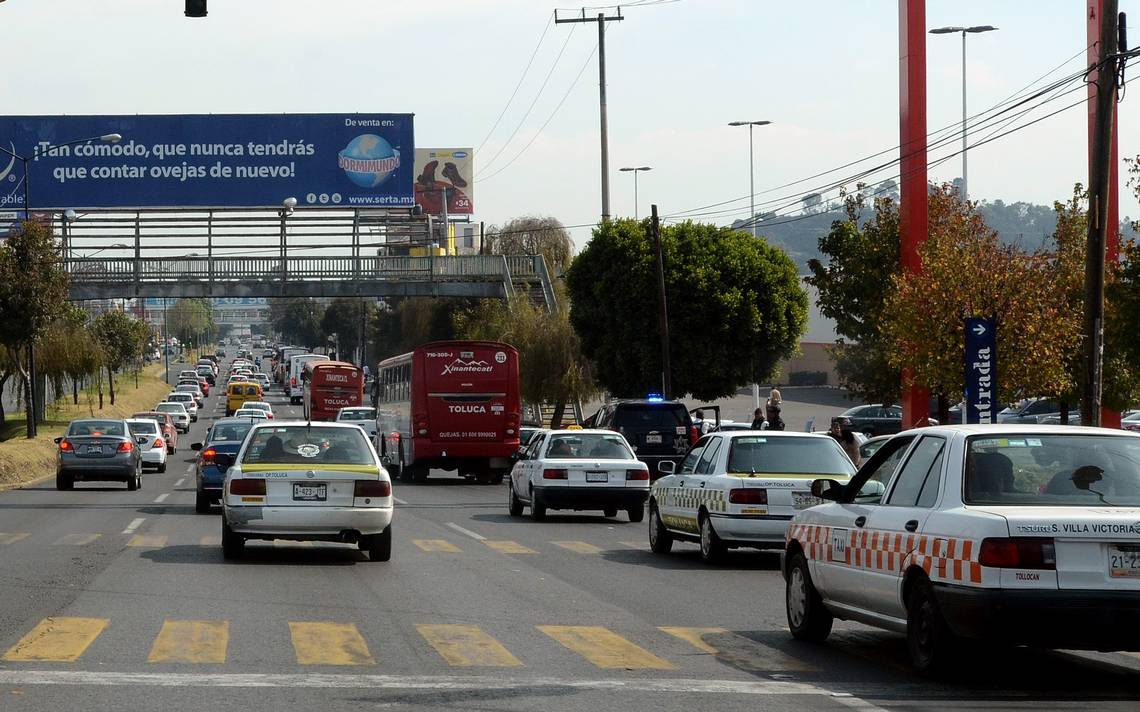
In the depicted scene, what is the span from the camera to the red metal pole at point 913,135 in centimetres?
3459

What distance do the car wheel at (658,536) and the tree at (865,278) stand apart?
59.5ft

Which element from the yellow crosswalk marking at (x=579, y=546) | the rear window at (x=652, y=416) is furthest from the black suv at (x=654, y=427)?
the yellow crosswalk marking at (x=579, y=546)

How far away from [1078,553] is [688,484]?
972cm

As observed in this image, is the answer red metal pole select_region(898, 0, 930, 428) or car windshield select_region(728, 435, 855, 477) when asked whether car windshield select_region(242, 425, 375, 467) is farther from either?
red metal pole select_region(898, 0, 930, 428)

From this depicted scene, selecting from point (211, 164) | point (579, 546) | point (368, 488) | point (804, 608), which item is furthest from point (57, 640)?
point (211, 164)

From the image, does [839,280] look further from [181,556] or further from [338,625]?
[338,625]

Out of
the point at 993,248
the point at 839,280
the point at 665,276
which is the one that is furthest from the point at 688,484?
the point at 665,276

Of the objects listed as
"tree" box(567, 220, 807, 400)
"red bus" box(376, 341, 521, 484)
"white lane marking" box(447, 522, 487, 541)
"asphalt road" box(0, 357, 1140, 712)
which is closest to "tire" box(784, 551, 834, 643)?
"asphalt road" box(0, 357, 1140, 712)

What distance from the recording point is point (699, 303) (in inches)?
1917

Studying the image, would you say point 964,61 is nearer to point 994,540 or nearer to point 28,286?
point 28,286

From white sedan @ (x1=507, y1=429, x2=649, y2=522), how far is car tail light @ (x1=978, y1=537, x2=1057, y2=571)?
631 inches

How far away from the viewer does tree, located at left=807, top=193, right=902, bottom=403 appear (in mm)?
38281

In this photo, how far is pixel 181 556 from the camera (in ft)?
60.5

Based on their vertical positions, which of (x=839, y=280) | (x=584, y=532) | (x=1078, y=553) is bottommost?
(x=584, y=532)
